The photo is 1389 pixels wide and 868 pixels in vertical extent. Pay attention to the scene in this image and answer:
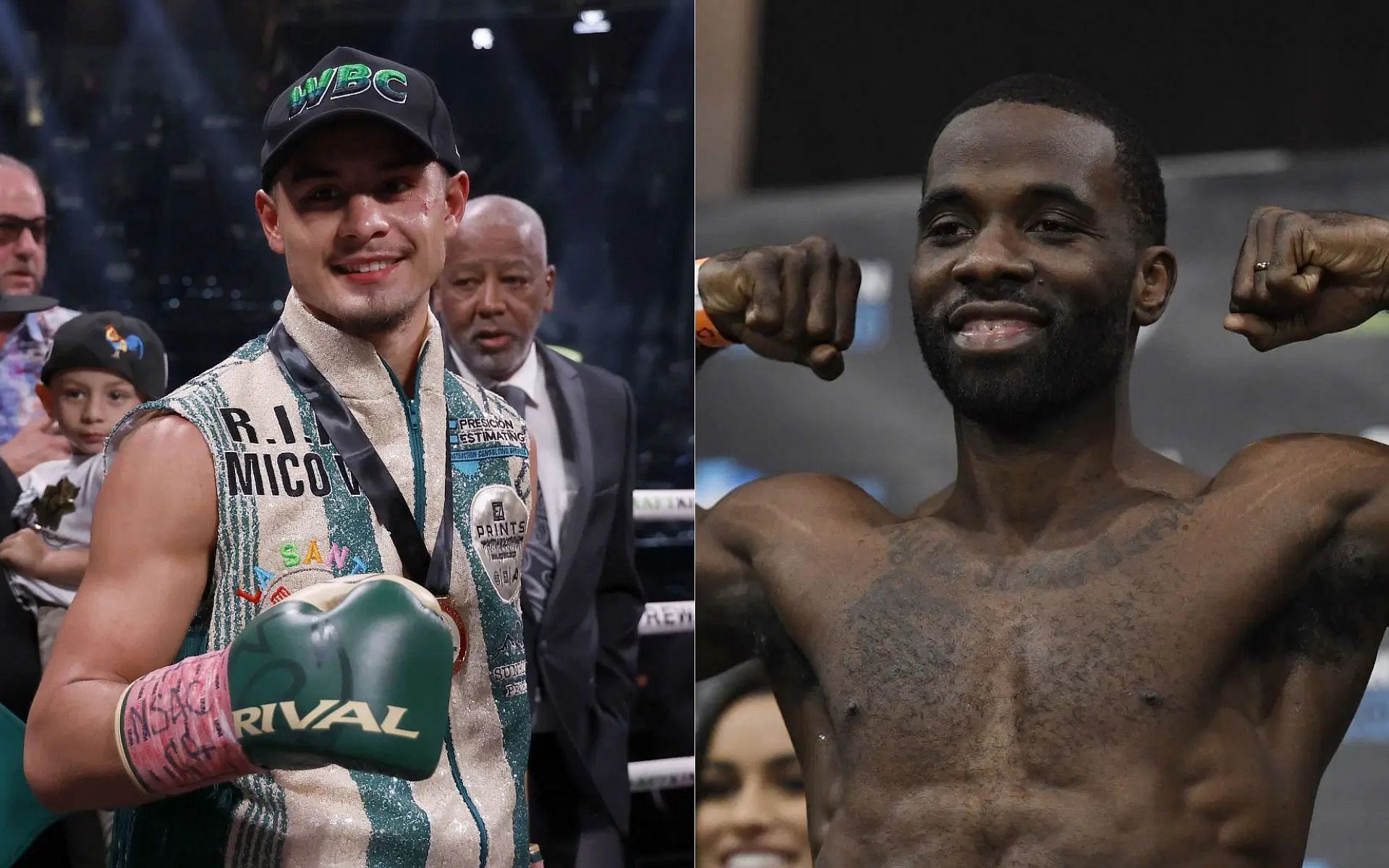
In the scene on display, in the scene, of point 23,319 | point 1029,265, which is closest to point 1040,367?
point 1029,265

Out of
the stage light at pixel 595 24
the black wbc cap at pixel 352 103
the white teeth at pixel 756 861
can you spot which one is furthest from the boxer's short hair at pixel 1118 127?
the white teeth at pixel 756 861

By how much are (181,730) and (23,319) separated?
151 cm

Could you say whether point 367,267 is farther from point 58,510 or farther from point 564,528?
point 58,510

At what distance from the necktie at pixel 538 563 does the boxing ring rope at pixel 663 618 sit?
0.16 metres

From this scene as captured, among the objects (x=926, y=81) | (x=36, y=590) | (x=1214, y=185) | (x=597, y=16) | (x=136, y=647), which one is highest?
(x=597, y=16)

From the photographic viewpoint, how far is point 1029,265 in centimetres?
168

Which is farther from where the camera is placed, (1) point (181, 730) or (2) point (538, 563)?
(2) point (538, 563)

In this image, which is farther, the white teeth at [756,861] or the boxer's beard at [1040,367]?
the white teeth at [756,861]

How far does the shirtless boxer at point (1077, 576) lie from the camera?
63.5 inches

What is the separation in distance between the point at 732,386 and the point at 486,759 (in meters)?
0.99

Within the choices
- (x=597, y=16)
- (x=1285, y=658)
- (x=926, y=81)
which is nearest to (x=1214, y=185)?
(x=926, y=81)

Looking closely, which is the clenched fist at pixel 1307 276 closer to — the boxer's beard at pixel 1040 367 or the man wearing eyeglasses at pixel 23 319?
the boxer's beard at pixel 1040 367

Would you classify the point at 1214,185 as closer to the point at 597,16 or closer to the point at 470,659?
the point at 597,16

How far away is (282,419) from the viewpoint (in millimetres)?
1478
